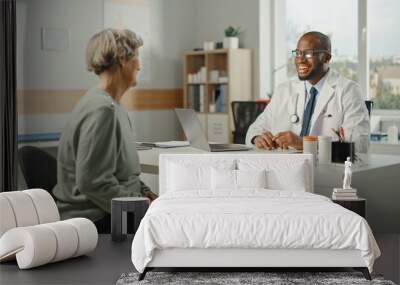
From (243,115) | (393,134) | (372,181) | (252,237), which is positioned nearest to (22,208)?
(252,237)

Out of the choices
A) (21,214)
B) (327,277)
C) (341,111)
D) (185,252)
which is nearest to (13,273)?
(21,214)

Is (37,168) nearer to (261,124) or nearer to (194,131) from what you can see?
(194,131)

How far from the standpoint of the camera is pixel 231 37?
6891 millimetres

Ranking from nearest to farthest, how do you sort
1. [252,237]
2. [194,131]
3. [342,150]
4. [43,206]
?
[252,237]
[43,206]
[342,150]
[194,131]

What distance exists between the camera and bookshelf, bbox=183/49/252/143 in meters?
6.88

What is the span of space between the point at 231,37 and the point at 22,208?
2363 millimetres

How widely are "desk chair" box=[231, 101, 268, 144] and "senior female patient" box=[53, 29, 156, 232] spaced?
0.94 metres

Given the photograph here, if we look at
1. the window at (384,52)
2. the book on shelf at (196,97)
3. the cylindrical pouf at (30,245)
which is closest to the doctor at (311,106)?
the window at (384,52)

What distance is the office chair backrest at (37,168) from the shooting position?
7395 millimetres

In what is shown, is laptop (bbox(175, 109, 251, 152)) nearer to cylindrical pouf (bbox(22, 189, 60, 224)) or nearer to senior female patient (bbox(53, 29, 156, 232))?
senior female patient (bbox(53, 29, 156, 232))

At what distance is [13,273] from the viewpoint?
5.45 metres

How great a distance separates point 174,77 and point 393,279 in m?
2.85

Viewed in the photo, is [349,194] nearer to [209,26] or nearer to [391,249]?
[391,249]

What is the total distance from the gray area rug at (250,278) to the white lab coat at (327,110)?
176 centimetres
